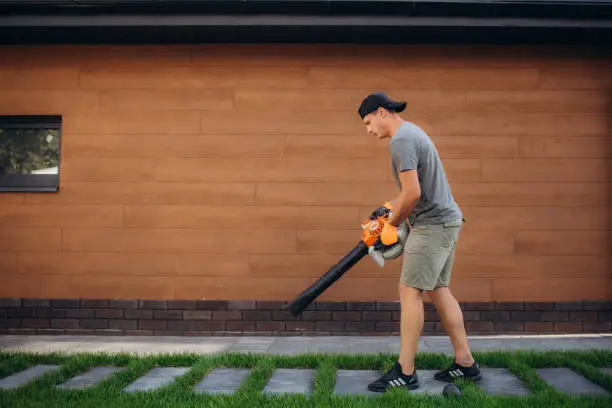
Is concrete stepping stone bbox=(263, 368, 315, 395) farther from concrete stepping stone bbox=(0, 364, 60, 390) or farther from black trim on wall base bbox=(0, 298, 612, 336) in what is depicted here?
concrete stepping stone bbox=(0, 364, 60, 390)

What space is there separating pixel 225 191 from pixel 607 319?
12.8 ft

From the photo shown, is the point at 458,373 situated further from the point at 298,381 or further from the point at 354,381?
the point at 298,381

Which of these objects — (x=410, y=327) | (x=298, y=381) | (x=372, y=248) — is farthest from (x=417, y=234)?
(x=298, y=381)

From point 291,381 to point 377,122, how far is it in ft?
6.06

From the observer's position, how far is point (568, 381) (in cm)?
396

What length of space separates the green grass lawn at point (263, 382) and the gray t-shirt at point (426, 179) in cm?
109

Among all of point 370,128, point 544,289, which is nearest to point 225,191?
point 370,128

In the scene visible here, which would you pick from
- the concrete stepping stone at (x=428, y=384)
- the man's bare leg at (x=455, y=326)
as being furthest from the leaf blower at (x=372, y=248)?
the concrete stepping stone at (x=428, y=384)

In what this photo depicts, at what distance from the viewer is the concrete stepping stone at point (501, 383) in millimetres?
3740

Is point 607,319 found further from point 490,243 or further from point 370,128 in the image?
point 370,128

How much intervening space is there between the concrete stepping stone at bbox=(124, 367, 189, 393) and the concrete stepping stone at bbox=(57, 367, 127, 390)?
0.24 m

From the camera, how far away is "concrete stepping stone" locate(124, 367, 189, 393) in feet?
12.7

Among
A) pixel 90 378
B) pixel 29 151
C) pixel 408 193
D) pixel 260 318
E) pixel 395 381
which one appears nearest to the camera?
pixel 408 193

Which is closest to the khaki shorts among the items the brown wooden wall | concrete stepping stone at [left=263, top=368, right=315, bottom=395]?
concrete stepping stone at [left=263, top=368, right=315, bottom=395]
